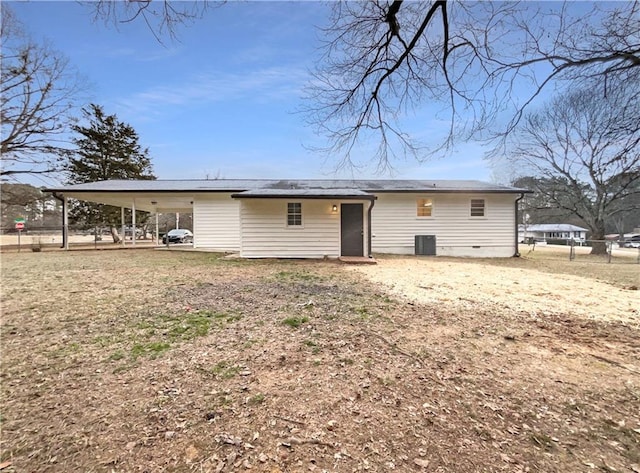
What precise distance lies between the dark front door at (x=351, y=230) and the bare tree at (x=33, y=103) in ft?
56.3

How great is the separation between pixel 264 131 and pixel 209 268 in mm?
10180

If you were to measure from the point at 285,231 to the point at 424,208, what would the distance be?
6505 mm

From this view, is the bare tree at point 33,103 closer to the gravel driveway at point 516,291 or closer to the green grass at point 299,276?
the green grass at point 299,276

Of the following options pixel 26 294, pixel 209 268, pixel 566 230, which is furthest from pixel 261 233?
pixel 566 230

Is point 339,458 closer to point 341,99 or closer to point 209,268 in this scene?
point 341,99

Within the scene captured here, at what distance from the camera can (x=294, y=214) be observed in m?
11.1

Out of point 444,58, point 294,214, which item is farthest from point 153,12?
point 294,214

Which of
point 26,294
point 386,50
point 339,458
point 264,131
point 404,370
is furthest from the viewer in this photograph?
point 264,131

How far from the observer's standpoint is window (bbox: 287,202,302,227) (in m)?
11.1

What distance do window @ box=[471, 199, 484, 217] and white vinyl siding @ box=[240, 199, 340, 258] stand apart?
6.61 metres

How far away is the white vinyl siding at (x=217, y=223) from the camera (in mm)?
13500

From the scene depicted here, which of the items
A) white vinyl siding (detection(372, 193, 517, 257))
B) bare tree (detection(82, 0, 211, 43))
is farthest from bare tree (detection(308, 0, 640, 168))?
Answer: white vinyl siding (detection(372, 193, 517, 257))

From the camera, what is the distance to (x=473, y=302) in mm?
5250

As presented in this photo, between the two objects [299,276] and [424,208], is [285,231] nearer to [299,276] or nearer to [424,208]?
[299,276]
